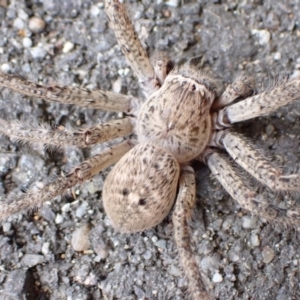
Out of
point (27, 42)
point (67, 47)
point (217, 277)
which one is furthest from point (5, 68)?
point (217, 277)

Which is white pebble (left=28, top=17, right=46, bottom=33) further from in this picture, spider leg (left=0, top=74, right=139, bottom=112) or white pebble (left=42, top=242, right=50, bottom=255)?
white pebble (left=42, top=242, right=50, bottom=255)

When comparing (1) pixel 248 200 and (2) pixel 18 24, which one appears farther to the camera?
(2) pixel 18 24

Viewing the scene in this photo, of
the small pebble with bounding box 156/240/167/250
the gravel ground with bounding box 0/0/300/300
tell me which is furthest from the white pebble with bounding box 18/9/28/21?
the small pebble with bounding box 156/240/167/250

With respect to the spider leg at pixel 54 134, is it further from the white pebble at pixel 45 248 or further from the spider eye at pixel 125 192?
the white pebble at pixel 45 248

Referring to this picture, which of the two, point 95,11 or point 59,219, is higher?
point 95,11

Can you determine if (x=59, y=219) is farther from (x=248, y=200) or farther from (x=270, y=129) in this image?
(x=270, y=129)

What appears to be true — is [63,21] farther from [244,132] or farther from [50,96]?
[244,132]

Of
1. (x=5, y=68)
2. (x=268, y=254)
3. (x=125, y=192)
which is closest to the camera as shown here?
(x=125, y=192)
